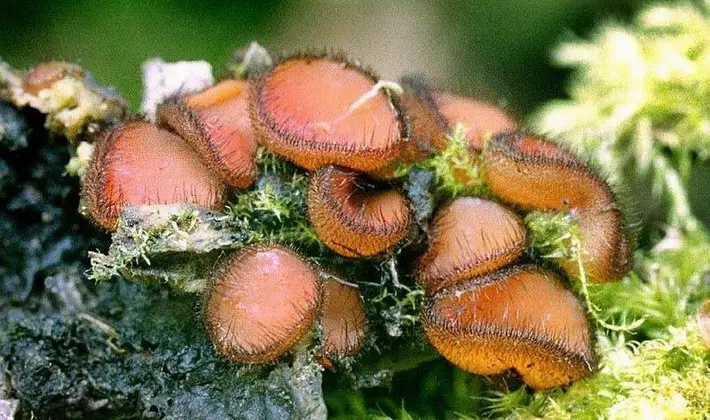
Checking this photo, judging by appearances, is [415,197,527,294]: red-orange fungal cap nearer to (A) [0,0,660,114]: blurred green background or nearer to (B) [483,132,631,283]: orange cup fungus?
(B) [483,132,631,283]: orange cup fungus

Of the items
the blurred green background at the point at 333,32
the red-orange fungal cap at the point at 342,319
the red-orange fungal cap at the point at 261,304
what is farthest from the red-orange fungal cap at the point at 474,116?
the blurred green background at the point at 333,32

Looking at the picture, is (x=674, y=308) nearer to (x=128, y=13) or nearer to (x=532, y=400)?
(x=532, y=400)

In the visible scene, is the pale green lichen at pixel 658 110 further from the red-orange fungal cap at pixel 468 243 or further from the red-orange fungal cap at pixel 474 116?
the red-orange fungal cap at pixel 468 243

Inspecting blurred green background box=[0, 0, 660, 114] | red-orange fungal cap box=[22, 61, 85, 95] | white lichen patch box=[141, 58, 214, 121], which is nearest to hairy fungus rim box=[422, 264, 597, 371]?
white lichen patch box=[141, 58, 214, 121]

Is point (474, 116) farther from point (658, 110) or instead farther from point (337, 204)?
point (658, 110)

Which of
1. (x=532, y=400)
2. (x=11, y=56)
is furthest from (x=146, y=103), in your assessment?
(x=11, y=56)
